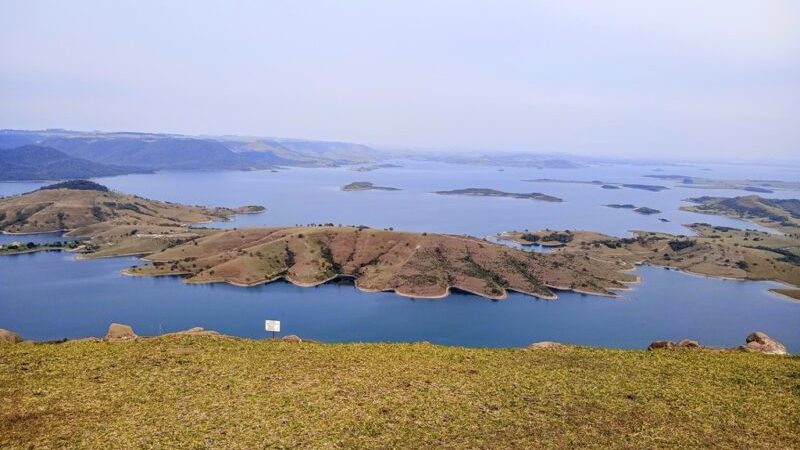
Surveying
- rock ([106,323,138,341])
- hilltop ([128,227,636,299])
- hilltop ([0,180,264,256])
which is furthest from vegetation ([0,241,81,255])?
rock ([106,323,138,341])

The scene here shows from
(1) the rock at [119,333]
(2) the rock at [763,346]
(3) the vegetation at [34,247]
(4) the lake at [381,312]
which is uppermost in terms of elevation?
(2) the rock at [763,346]

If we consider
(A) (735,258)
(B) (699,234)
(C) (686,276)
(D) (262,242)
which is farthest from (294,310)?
(B) (699,234)

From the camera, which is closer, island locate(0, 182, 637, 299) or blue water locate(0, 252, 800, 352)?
blue water locate(0, 252, 800, 352)

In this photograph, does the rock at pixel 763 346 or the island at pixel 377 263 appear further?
the island at pixel 377 263

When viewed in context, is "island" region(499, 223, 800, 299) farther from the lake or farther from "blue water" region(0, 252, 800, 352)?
"blue water" region(0, 252, 800, 352)

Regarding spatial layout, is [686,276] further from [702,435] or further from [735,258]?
[702,435]

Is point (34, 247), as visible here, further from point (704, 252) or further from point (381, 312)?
point (704, 252)

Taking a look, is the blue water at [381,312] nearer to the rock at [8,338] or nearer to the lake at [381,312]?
the lake at [381,312]

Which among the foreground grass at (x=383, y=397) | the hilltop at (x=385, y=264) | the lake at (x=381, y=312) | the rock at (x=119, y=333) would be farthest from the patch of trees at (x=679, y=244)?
the rock at (x=119, y=333)
